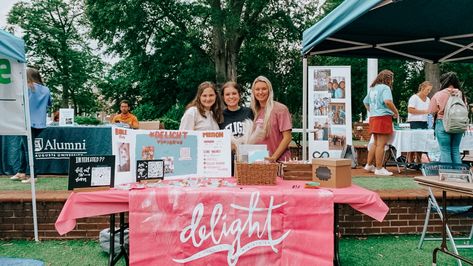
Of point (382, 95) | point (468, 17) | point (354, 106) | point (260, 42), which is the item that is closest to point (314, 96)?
point (382, 95)

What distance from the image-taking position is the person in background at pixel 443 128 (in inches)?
195

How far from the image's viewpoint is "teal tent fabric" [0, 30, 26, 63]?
350 centimetres

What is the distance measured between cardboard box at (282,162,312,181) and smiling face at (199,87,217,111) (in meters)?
0.90

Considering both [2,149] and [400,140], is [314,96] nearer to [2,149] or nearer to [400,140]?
[400,140]

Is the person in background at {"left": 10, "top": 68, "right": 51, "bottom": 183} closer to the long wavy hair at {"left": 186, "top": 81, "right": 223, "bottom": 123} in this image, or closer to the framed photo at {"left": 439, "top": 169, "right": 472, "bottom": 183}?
the long wavy hair at {"left": 186, "top": 81, "right": 223, "bottom": 123}

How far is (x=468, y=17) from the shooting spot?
4.04 m

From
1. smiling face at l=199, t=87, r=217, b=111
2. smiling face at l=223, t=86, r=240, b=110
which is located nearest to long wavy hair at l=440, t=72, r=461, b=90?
smiling face at l=223, t=86, r=240, b=110

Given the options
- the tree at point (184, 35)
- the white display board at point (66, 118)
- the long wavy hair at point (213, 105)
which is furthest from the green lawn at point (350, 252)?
the tree at point (184, 35)

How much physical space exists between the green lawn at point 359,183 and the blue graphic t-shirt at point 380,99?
97 cm

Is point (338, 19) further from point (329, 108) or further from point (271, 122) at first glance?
point (329, 108)

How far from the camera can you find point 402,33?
14.5 ft

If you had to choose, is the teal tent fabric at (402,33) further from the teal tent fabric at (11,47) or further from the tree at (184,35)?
the tree at (184,35)

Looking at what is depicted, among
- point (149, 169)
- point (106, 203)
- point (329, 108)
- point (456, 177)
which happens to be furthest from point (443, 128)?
point (106, 203)

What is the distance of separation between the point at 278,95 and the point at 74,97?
15854 millimetres
